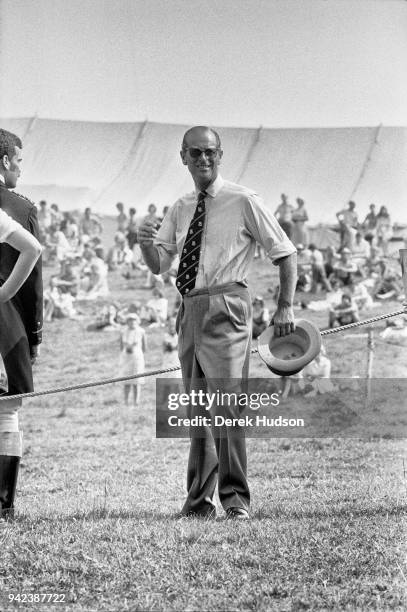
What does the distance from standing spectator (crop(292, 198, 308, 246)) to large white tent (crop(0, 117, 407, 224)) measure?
0.32ft

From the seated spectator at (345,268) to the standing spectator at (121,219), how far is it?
9.01 ft

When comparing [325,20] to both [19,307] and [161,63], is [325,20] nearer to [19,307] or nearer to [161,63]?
[161,63]

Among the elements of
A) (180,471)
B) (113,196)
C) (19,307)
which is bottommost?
(180,471)

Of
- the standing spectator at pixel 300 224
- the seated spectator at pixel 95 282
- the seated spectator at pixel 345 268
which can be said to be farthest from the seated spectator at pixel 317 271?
the seated spectator at pixel 95 282

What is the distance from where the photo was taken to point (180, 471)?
8.13 meters

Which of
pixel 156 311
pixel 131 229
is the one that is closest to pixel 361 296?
pixel 156 311

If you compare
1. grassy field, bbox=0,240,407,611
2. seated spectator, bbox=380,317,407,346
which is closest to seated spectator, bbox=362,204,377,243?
seated spectator, bbox=380,317,407,346

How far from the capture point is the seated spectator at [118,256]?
1653 centimetres

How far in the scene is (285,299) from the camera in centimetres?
504

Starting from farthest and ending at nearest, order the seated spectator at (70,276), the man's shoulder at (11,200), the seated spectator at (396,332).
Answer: the seated spectator at (70,276) < the seated spectator at (396,332) < the man's shoulder at (11,200)

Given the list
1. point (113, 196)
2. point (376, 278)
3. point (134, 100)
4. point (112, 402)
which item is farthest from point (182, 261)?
point (376, 278)

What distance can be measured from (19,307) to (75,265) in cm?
1095

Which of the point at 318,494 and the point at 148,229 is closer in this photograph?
the point at 148,229

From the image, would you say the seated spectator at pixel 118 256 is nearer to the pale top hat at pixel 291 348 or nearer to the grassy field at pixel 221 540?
the grassy field at pixel 221 540
